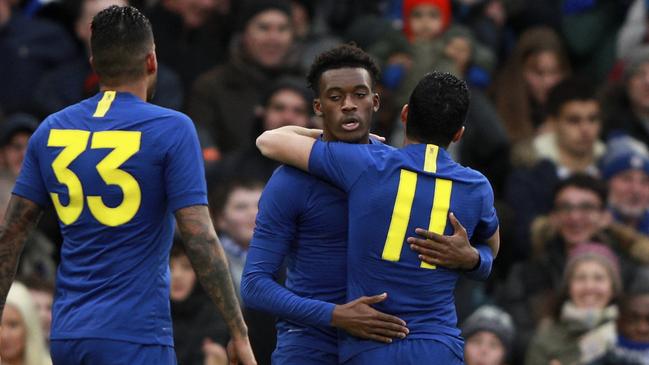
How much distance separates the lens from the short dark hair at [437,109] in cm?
679

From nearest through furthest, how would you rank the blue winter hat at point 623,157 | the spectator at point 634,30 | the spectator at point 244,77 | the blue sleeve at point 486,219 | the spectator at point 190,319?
the blue sleeve at point 486,219
the spectator at point 190,319
the blue winter hat at point 623,157
the spectator at point 244,77
the spectator at point 634,30

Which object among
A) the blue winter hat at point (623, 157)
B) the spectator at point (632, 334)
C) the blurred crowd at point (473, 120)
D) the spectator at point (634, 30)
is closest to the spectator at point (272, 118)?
the blurred crowd at point (473, 120)

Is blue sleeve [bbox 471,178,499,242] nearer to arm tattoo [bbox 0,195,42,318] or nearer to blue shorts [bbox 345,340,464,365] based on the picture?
blue shorts [bbox 345,340,464,365]

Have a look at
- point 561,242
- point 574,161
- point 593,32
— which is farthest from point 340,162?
point 593,32

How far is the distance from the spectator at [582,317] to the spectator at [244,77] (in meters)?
2.82

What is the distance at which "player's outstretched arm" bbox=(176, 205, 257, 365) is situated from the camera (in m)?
6.94

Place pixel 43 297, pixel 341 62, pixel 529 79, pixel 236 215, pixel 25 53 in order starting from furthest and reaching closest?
pixel 529 79 → pixel 25 53 → pixel 236 215 → pixel 43 297 → pixel 341 62

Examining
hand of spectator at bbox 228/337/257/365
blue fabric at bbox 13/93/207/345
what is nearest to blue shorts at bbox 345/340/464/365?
hand of spectator at bbox 228/337/257/365

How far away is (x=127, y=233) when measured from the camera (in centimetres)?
687

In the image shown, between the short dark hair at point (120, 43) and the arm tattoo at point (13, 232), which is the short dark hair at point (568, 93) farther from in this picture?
the arm tattoo at point (13, 232)

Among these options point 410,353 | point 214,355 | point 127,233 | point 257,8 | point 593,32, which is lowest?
point 214,355

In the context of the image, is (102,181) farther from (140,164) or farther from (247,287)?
(247,287)

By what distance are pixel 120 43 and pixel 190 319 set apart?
11.5 feet

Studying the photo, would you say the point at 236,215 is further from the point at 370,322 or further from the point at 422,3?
the point at 370,322
